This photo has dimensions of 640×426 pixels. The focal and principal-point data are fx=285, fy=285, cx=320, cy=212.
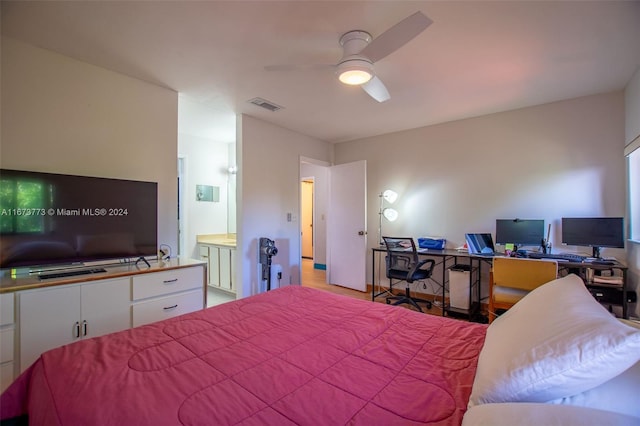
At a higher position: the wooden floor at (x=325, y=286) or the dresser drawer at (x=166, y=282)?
the dresser drawer at (x=166, y=282)

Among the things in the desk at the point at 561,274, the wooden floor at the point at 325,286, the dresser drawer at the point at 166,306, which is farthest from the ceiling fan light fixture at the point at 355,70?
the wooden floor at the point at 325,286

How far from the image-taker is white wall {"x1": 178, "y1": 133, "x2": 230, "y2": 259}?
4625mm

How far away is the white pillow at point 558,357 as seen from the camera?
0.72 meters

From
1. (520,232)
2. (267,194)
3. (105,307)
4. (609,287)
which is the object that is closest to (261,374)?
(105,307)

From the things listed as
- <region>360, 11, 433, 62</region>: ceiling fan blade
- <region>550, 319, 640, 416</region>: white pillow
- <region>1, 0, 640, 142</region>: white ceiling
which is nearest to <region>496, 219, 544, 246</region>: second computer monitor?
→ <region>1, 0, 640, 142</region>: white ceiling

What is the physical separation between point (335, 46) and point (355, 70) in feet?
1.19

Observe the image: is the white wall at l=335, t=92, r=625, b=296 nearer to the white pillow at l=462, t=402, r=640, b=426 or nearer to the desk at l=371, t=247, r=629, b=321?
the desk at l=371, t=247, r=629, b=321

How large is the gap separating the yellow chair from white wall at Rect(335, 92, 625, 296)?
111 cm

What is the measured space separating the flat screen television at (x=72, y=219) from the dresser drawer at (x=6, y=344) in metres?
0.48

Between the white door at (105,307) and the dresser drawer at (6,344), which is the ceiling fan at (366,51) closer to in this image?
the white door at (105,307)

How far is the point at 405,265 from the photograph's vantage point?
12.7 ft

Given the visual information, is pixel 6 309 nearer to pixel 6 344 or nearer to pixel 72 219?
pixel 6 344

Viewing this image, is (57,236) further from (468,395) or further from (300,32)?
(468,395)

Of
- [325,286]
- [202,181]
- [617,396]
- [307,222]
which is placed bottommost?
[325,286]
